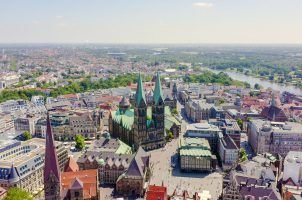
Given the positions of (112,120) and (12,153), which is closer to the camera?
(12,153)

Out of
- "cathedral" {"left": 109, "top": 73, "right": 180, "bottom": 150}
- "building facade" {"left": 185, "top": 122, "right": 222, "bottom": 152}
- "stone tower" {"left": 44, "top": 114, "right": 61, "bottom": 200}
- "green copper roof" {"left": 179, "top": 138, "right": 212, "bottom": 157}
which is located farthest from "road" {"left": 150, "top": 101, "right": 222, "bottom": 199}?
"stone tower" {"left": 44, "top": 114, "right": 61, "bottom": 200}

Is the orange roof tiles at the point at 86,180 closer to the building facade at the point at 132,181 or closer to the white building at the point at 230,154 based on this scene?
the building facade at the point at 132,181

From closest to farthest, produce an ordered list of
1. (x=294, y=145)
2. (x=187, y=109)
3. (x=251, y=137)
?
(x=294, y=145)
(x=251, y=137)
(x=187, y=109)

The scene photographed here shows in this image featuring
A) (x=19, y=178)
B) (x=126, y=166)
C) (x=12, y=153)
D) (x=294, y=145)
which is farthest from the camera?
(x=294, y=145)

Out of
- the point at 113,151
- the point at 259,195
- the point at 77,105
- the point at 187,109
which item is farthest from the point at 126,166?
the point at 77,105

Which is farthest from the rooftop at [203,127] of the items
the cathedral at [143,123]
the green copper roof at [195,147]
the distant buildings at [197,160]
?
the distant buildings at [197,160]

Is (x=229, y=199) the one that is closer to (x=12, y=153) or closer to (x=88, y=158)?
(x=88, y=158)
